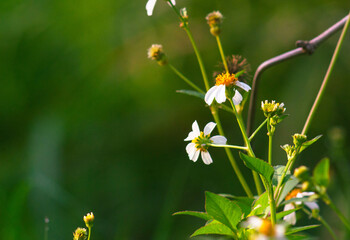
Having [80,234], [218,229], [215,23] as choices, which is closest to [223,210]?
[218,229]

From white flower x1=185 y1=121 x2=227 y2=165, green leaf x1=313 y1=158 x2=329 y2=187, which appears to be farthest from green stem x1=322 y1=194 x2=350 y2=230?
white flower x1=185 y1=121 x2=227 y2=165

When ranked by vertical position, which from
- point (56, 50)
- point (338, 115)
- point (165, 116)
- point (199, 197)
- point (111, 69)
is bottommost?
point (199, 197)

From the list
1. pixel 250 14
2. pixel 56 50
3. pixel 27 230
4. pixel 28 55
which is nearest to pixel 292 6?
pixel 250 14


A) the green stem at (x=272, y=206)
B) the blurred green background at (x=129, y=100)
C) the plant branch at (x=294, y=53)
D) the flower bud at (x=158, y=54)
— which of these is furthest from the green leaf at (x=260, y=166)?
the blurred green background at (x=129, y=100)

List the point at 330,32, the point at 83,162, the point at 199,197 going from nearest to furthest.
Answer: the point at 330,32 → the point at 199,197 → the point at 83,162

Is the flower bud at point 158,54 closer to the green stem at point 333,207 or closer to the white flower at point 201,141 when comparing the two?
the white flower at point 201,141

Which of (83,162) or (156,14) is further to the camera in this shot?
(156,14)

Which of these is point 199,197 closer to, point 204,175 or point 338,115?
point 204,175
